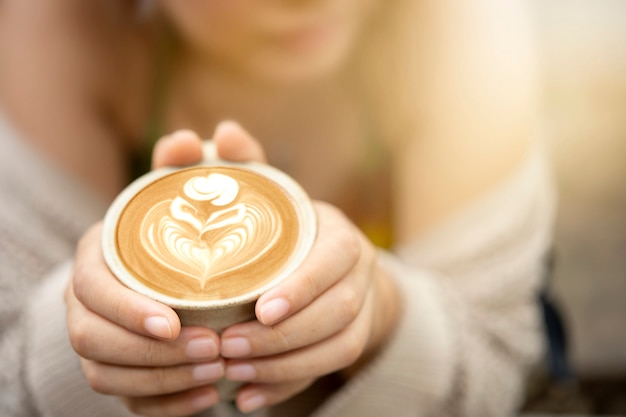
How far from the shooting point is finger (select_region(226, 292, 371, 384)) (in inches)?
12.8

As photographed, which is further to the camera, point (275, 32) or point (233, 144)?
point (275, 32)

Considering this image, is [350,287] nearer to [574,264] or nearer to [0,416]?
[0,416]

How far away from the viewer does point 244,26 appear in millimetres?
576

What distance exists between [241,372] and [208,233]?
0.07 meters

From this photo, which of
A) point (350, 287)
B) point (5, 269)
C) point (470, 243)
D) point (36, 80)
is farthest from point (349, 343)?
point (36, 80)

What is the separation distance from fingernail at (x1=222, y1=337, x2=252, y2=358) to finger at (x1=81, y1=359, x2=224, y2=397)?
0.02m

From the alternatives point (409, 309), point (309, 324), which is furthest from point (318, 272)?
point (409, 309)

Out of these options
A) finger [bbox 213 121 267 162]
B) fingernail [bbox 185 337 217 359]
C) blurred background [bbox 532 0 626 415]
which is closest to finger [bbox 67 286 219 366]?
fingernail [bbox 185 337 217 359]

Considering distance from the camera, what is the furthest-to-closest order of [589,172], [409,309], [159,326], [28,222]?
[589,172] < [28,222] < [409,309] < [159,326]

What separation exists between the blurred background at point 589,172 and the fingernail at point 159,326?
0.60m

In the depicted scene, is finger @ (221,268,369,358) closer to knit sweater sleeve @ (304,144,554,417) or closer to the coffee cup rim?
the coffee cup rim

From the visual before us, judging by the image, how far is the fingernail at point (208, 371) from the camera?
318 mm

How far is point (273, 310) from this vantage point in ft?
0.95

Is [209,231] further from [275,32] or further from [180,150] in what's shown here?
[275,32]
